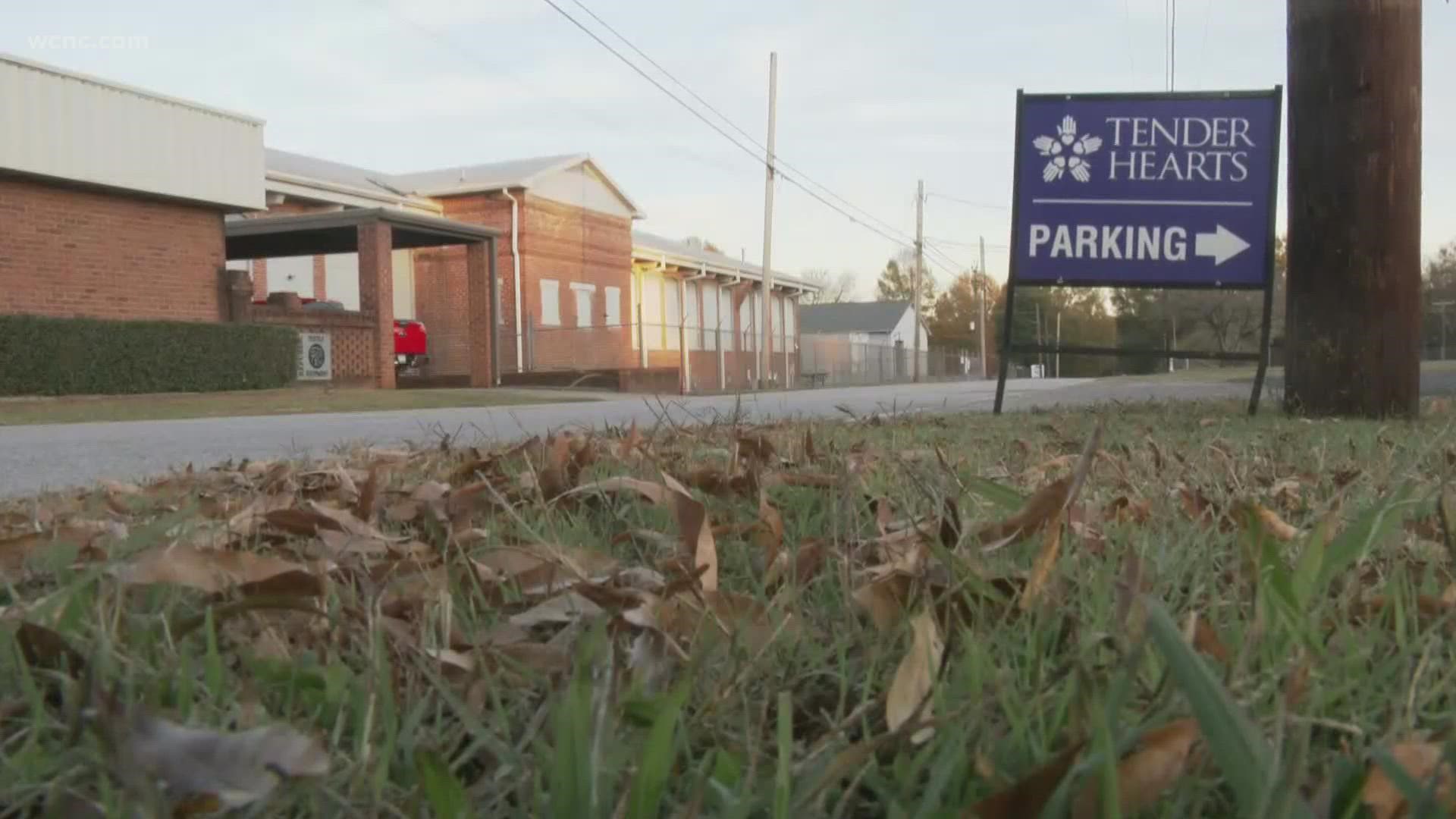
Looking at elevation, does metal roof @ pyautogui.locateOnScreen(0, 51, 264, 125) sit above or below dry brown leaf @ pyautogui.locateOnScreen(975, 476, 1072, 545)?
above

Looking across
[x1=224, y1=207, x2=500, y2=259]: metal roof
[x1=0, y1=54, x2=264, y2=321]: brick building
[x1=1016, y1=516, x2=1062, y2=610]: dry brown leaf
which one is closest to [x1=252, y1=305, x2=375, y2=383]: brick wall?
[x1=0, y1=54, x2=264, y2=321]: brick building

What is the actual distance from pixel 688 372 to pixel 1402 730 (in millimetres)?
33261

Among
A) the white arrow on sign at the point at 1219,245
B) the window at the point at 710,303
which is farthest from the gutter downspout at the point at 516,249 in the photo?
the white arrow on sign at the point at 1219,245

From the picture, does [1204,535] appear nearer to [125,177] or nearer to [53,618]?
[53,618]

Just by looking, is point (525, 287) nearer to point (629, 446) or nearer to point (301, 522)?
point (629, 446)

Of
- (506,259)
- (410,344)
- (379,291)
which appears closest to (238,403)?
(379,291)

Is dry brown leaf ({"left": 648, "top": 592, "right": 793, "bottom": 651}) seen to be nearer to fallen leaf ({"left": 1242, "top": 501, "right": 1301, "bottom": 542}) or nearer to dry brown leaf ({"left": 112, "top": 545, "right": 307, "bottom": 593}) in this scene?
dry brown leaf ({"left": 112, "top": 545, "right": 307, "bottom": 593})

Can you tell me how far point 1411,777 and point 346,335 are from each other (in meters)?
21.7

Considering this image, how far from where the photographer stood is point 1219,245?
718 cm

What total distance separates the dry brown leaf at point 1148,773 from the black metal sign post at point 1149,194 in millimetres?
6071

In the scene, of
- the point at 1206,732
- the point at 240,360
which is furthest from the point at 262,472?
the point at 240,360

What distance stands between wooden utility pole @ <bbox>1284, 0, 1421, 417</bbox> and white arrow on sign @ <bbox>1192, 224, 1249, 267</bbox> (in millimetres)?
641

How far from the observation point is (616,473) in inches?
126

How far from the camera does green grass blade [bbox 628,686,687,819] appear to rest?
3.54 feet
